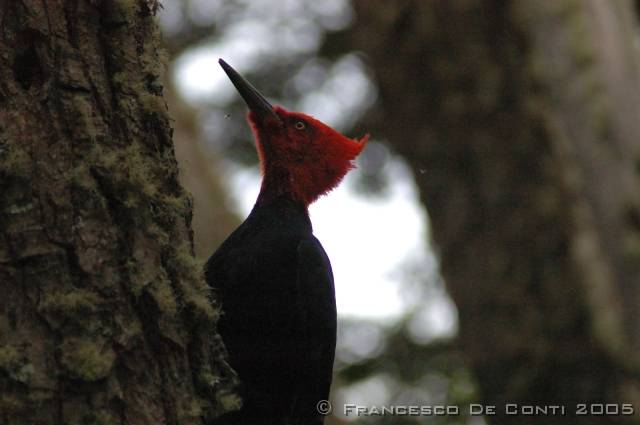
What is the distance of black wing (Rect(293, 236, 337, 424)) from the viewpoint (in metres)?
3.23

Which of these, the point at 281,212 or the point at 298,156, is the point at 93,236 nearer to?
the point at 281,212

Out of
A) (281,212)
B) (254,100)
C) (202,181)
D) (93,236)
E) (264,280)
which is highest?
(202,181)

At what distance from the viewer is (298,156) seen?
3.88 meters

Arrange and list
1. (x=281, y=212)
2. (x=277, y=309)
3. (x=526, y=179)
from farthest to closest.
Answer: (x=526, y=179) → (x=281, y=212) → (x=277, y=309)

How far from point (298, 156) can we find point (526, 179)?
79.0 inches

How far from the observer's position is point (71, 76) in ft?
6.86

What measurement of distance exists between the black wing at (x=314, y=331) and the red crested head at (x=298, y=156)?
1.42 ft

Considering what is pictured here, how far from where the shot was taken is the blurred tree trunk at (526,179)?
Answer: 17.6ft

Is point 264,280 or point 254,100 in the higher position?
point 254,100

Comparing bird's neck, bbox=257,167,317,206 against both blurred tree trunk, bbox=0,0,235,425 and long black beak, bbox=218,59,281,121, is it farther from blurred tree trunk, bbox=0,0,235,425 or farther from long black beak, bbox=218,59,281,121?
blurred tree trunk, bbox=0,0,235,425

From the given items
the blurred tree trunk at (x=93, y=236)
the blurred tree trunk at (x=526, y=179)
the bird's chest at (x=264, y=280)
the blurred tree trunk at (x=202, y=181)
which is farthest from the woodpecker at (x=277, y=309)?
the blurred tree trunk at (x=202, y=181)

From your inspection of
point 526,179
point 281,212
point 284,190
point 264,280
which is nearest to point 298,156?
point 284,190

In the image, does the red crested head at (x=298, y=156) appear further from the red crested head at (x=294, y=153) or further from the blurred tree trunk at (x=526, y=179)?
the blurred tree trunk at (x=526, y=179)

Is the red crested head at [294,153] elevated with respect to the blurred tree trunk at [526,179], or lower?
lower
